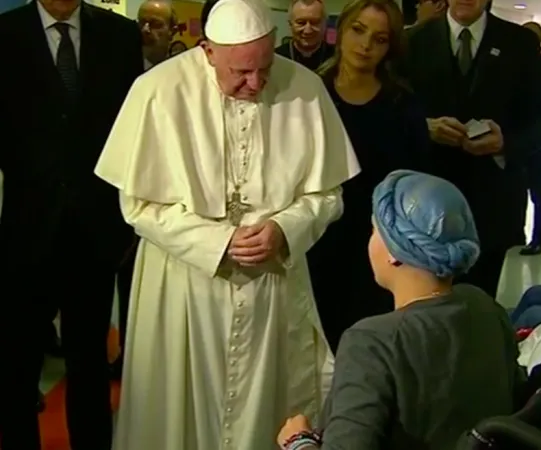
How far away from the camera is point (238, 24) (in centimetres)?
217

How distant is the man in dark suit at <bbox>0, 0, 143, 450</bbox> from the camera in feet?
8.17

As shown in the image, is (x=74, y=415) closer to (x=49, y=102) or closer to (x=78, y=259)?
(x=78, y=259)

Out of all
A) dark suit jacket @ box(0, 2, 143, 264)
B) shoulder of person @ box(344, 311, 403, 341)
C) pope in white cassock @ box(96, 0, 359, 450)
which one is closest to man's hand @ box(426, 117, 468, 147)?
pope in white cassock @ box(96, 0, 359, 450)

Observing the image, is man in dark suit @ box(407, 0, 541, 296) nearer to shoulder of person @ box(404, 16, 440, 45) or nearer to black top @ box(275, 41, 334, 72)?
shoulder of person @ box(404, 16, 440, 45)

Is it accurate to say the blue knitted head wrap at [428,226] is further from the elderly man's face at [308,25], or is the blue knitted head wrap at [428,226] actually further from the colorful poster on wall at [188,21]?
the colorful poster on wall at [188,21]

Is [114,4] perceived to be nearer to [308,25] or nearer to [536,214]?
[308,25]

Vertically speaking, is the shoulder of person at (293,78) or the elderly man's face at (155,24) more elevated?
the elderly man's face at (155,24)

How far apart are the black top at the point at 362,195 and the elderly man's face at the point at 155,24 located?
1024mm

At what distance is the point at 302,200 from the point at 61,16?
0.84 metres

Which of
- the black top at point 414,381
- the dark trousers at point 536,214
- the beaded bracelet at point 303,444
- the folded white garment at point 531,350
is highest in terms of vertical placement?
the black top at point 414,381

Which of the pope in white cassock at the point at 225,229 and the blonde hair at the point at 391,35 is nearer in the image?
the pope in white cassock at the point at 225,229

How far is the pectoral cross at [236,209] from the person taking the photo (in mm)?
2285

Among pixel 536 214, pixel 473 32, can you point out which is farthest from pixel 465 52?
pixel 536 214

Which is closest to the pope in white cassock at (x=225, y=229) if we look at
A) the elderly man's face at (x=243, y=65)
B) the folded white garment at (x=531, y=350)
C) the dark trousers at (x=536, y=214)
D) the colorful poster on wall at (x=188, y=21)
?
the elderly man's face at (x=243, y=65)
